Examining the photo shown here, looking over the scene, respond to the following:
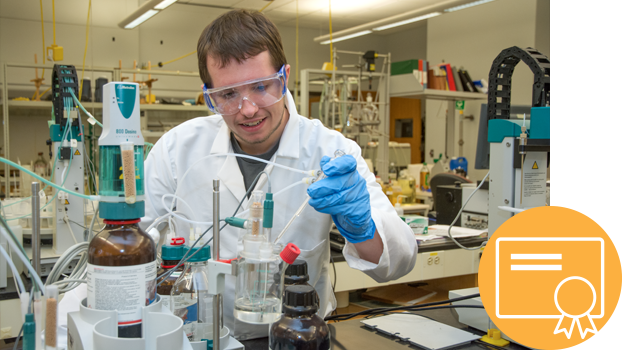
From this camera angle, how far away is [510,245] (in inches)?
44.8

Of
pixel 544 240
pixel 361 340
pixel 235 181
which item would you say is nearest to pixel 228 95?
pixel 235 181

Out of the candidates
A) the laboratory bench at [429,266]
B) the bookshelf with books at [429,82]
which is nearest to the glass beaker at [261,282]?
the laboratory bench at [429,266]

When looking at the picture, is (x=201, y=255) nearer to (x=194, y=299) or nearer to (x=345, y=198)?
(x=194, y=299)

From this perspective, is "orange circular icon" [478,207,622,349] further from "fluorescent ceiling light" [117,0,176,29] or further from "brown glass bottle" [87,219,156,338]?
"fluorescent ceiling light" [117,0,176,29]

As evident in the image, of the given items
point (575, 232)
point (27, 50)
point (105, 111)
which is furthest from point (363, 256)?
point (27, 50)

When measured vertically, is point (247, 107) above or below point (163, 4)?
below

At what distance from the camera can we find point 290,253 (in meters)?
0.69

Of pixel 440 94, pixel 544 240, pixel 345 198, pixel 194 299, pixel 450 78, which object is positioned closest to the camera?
pixel 194 299

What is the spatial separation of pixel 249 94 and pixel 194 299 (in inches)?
21.6

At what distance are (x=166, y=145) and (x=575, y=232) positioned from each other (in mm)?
1130

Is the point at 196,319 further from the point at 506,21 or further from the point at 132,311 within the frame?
the point at 506,21

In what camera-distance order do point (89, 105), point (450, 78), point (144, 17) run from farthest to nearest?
point (144, 17) → point (450, 78) → point (89, 105)

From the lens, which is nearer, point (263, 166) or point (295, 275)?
point (295, 275)

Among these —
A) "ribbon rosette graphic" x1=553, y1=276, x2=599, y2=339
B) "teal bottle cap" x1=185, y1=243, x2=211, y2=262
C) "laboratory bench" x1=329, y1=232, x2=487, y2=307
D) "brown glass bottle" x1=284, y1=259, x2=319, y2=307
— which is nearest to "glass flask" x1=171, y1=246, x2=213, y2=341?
"teal bottle cap" x1=185, y1=243, x2=211, y2=262
